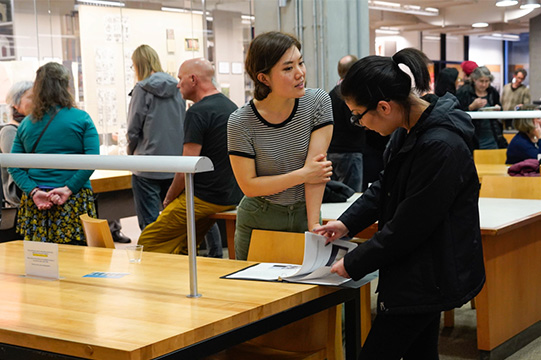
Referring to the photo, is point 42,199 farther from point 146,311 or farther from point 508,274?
point 508,274

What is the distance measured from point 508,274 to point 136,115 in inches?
124

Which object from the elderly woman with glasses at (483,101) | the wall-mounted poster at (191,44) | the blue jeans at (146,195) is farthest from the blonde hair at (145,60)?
the elderly woman with glasses at (483,101)

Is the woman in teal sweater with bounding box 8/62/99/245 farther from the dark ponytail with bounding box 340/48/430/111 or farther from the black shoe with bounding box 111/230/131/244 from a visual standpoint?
the black shoe with bounding box 111/230/131/244

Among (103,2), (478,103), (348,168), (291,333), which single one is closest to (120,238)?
(103,2)

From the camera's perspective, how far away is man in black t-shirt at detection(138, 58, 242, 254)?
4559mm

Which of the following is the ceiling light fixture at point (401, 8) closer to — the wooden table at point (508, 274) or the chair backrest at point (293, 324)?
the wooden table at point (508, 274)

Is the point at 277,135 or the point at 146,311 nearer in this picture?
the point at 146,311

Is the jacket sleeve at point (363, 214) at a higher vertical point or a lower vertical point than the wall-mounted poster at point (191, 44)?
lower

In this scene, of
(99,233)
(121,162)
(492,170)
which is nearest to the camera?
(121,162)

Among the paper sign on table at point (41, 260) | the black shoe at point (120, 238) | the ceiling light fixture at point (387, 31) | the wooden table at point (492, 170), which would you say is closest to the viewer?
the paper sign on table at point (41, 260)

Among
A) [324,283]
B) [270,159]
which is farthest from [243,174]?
[324,283]

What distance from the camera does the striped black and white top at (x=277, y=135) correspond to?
2.99m

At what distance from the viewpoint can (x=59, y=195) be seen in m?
4.42

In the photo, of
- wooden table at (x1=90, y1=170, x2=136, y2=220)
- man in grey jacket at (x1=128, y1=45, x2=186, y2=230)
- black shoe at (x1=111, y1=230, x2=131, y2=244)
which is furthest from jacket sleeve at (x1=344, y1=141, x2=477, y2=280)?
black shoe at (x1=111, y1=230, x2=131, y2=244)
